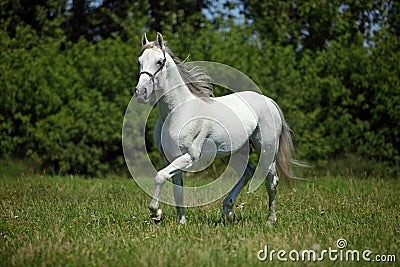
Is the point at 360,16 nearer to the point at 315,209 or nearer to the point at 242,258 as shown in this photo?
the point at 315,209

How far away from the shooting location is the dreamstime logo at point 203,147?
257 inches

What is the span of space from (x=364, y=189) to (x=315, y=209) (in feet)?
7.41

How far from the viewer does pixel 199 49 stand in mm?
13914

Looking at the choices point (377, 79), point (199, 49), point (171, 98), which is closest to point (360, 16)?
point (377, 79)

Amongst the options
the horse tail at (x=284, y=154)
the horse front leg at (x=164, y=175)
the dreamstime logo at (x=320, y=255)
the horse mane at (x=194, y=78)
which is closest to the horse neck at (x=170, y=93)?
the horse mane at (x=194, y=78)

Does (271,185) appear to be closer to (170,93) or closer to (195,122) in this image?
(195,122)

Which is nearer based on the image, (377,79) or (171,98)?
(171,98)

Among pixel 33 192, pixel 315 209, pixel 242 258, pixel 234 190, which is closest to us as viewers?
pixel 242 258

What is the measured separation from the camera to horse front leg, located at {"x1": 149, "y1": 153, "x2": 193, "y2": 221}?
578 cm

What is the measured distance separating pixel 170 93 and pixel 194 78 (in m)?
0.53

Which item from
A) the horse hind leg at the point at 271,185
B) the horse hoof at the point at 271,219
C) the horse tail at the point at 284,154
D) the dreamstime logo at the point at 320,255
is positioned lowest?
the horse hoof at the point at 271,219

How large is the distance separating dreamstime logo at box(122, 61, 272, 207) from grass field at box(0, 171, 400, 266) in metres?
0.34

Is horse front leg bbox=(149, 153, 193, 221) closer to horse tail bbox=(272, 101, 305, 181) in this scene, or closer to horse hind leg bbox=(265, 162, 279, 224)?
horse hind leg bbox=(265, 162, 279, 224)

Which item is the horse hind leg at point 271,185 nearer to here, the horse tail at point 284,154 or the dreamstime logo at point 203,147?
the dreamstime logo at point 203,147
